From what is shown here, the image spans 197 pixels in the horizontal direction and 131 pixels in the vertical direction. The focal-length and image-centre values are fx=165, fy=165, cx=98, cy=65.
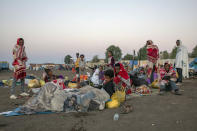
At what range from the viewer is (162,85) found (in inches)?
244

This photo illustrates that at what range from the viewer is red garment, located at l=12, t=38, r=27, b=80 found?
19.1 feet

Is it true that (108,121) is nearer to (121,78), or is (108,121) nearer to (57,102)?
(57,102)

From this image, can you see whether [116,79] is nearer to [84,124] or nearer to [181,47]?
[84,124]

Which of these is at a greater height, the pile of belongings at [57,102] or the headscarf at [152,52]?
the headscarf at [152,52]

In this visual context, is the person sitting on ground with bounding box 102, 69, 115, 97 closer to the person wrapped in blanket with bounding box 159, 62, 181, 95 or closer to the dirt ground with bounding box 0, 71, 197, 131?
the dirt ground with bounding box 0, 71, 197, 131

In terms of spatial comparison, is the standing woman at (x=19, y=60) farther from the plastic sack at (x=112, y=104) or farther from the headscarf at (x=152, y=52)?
the headscarf at (x=152, y=52)

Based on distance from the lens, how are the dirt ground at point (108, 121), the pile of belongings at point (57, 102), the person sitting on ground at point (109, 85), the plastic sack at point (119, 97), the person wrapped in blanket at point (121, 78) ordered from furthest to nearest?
the person wrapped in blanket at point (121, 78) < the person sitting on ground at point (109, 85) < the plastic sack at point (119, 97) < the pile of belongings at point (57, 102) < the dirt ground at point (108, 121)

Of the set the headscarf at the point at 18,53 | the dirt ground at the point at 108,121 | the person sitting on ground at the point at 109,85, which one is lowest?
the dirt ground at the point at 108,121

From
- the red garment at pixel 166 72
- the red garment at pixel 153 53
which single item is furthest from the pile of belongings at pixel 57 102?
the red garment at pixel 153 53

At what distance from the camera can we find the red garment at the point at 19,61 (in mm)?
5812

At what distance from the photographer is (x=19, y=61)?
5.93 m

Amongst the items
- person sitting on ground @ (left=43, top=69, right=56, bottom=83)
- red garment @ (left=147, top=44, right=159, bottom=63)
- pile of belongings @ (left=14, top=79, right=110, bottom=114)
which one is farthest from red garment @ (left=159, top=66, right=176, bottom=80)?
person sitting on ground @ (left=43, top=69, right=56, bottom=83)

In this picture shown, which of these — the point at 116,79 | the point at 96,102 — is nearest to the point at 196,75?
the point at 116,79

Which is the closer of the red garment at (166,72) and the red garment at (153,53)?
the red garment at (166,72)
